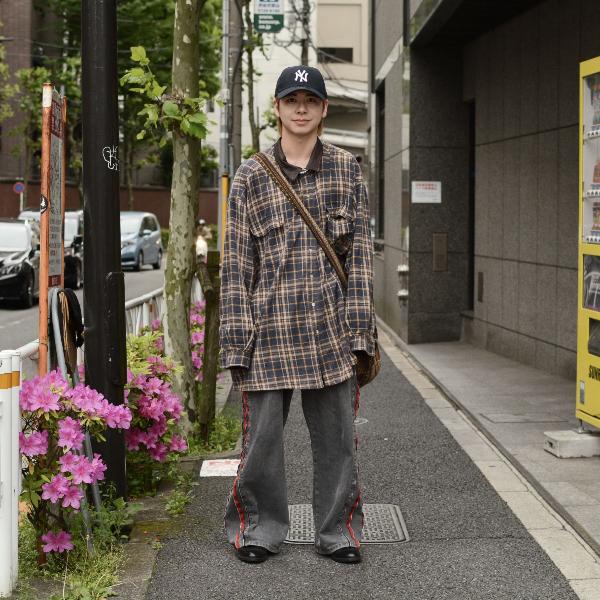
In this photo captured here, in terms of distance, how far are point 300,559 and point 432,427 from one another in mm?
3458

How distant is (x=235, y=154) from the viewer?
639 inches

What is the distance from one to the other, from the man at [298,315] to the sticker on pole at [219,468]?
1.62 meters

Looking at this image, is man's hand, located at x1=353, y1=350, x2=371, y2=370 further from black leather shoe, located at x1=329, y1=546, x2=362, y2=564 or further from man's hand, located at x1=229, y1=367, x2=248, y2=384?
black leather shoe, located at x1=329, y1=546, x2=362, y2=564

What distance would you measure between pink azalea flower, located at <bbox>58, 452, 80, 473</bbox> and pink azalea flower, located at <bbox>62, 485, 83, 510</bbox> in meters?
0.08

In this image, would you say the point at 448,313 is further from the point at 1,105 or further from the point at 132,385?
the point at 1,105

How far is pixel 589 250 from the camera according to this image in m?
6.52

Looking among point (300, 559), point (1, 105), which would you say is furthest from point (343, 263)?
point (1, 105)

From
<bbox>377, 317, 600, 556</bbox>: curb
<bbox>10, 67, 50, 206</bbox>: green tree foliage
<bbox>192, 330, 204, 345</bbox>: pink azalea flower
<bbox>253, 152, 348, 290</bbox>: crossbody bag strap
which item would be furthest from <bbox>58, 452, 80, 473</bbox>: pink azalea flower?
<bbox>10, 67, 50, 206</bbox>: green tree foliage

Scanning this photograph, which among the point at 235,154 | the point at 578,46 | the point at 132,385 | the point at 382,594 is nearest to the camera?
the point at 382,594

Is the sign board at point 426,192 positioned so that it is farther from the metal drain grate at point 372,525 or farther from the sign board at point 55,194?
the sign board at point 55,194

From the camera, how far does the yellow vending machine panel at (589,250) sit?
6.45 meters

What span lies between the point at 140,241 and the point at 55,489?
2842 cm

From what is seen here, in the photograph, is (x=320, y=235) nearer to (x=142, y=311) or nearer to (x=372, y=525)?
(x=372, y=525)

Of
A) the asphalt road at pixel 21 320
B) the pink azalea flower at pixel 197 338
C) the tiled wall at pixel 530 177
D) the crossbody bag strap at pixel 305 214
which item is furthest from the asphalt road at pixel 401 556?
the asphalt road at pixel 21 320
